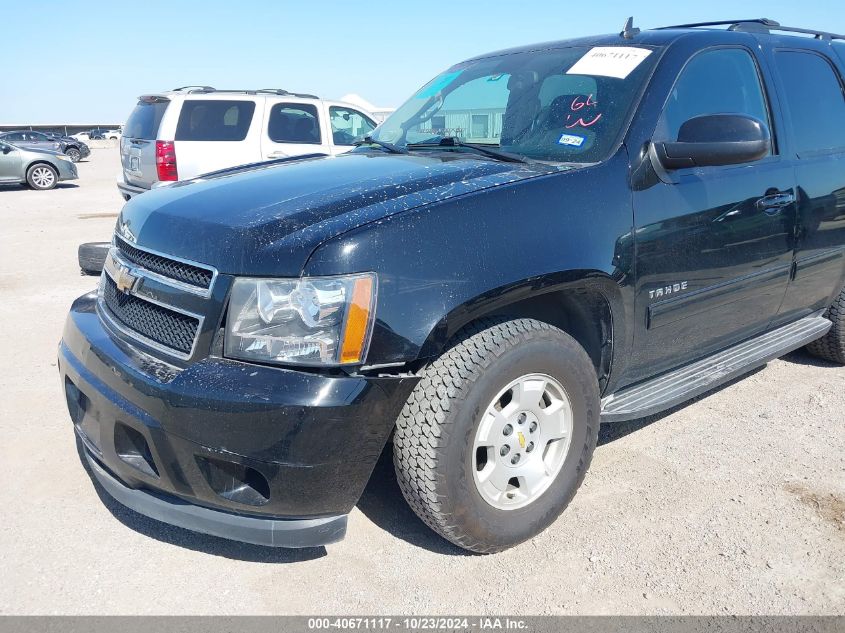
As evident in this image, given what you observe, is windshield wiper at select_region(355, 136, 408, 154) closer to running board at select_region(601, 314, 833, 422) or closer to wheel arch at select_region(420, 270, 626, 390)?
wheel arch at select_region(420, 270, 626, 390)

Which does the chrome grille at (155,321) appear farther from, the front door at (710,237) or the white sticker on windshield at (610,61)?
the white sticker on windshield at (610,61)

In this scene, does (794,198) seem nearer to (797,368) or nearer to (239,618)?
(797,368)

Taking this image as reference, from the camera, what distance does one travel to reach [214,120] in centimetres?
934

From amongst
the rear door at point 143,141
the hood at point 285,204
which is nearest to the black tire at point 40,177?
the rear door at point 143,141

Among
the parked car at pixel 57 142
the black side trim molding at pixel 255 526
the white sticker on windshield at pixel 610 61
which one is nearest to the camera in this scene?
the black side trim molding at pixel 255 526

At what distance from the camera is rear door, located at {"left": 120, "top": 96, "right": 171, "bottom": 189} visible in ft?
29.9

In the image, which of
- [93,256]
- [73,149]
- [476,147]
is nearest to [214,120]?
[93,256]

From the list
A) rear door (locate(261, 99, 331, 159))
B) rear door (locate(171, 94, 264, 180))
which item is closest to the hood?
rear door (locate(171, 94, 264, 180))

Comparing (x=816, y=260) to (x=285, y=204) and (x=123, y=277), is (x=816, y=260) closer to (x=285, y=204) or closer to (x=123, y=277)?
(x=285, y=204)

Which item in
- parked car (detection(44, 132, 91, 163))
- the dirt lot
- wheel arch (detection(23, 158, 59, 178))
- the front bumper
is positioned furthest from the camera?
parked car (detection(44, 132, 91, 163))

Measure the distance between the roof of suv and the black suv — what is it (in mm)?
34

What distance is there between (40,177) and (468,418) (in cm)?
1985

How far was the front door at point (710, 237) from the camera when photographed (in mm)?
2941

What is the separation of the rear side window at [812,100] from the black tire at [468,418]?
82.7 inches
